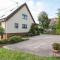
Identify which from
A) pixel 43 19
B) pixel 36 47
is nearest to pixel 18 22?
pixel 36 47

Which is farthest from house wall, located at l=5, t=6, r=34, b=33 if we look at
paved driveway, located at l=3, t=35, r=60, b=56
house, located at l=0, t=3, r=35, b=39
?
paved driveway, located at l=3, t=35, r=60, b=56

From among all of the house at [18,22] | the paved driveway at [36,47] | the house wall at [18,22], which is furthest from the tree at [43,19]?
the paved driveway at [36,47]

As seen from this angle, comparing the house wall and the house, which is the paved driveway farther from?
the house wall

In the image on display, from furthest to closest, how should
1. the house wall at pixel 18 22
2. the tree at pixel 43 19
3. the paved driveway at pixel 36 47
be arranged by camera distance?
the tree at pixel 43 19, the house wall at pixel 18 22, the paved driveway at pixel 36 47

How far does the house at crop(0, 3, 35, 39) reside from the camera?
3013 centimetres

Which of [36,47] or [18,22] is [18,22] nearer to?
[18,22]

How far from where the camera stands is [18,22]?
3300cm

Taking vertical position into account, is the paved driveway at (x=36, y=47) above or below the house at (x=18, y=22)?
below

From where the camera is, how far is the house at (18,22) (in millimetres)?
30130

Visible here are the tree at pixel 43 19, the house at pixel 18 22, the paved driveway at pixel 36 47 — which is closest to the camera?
the paved driveway at pixel 36 47

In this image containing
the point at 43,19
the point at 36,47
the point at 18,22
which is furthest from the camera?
the point at 43,19

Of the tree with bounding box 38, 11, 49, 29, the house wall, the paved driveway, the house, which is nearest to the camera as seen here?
the paved driveway

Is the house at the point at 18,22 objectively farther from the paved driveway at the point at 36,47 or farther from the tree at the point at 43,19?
the tree at the point at 43,19

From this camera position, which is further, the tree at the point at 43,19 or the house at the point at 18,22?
the tree at the point at 43,19
